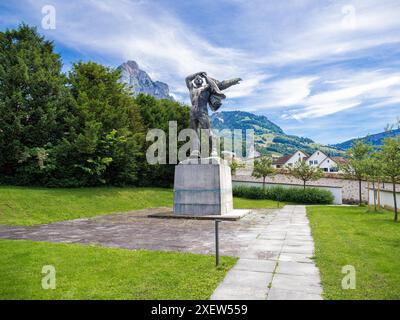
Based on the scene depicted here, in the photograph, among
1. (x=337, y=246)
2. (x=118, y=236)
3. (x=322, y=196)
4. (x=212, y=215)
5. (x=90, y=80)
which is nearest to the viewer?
(x=337, y=246)

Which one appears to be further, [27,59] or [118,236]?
[27,59]

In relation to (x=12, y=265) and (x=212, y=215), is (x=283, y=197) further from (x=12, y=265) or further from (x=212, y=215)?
(x=12, y=265)

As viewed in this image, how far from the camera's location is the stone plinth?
13.3 m

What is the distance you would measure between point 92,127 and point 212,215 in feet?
41.0

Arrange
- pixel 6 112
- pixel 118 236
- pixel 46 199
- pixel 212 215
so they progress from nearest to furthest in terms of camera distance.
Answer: pixel 118 236, pixel 212 215, pixel 46 199, pixel 6 112

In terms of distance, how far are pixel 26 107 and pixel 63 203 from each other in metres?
8.07

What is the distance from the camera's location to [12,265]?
555 cm

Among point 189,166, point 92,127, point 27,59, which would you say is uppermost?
point 27,59

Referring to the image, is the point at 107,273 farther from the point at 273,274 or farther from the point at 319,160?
the point at 319,160

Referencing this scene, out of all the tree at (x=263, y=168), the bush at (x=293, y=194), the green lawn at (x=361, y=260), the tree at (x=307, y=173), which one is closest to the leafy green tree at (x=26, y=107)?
the green lawn at (x=361, y=260)

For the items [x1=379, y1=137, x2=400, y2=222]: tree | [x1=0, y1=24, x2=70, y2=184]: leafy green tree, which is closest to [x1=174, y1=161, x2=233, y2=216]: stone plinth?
[x1=379, y1=137, x2=400, y2=222]: tree

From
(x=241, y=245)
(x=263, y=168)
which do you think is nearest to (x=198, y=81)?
(x=241, y=245)

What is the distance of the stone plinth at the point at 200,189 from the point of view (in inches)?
525
